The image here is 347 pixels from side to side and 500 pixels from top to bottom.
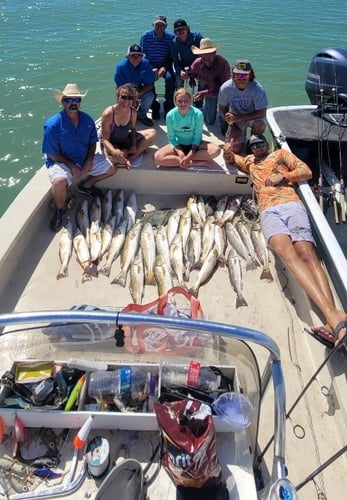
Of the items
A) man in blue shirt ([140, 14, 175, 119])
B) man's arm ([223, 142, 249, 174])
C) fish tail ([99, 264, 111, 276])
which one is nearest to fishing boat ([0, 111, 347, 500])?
fish tail ([99, 264, 111, 276])

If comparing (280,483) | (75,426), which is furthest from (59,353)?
(280,483)

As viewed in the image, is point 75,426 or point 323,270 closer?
point 75,426

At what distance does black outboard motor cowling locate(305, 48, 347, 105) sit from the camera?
6.32 m

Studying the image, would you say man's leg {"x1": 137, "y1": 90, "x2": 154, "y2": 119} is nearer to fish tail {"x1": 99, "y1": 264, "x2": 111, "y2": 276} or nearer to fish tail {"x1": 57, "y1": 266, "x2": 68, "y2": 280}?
fish tail {"x1": 99, "y1": 264, "x2": 111, "y2": 276}

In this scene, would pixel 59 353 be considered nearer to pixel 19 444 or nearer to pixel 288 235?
pixel 19 444

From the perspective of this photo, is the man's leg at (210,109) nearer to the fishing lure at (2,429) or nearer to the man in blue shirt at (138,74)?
the man in blue shirt at (138,74)

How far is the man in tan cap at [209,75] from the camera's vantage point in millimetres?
6799

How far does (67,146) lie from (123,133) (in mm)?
891

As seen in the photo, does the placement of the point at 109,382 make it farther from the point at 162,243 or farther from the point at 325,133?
the point at 325,133

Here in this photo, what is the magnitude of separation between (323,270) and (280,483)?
2.48 metres

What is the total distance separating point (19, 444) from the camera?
256cm

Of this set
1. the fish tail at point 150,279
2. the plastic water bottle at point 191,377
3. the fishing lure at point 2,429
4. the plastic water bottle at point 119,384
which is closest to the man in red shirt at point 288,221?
the plastic water bottle at point 191,377

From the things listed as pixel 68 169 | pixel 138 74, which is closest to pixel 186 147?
pixel 68 169

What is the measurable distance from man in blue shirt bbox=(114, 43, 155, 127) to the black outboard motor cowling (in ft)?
9.08
